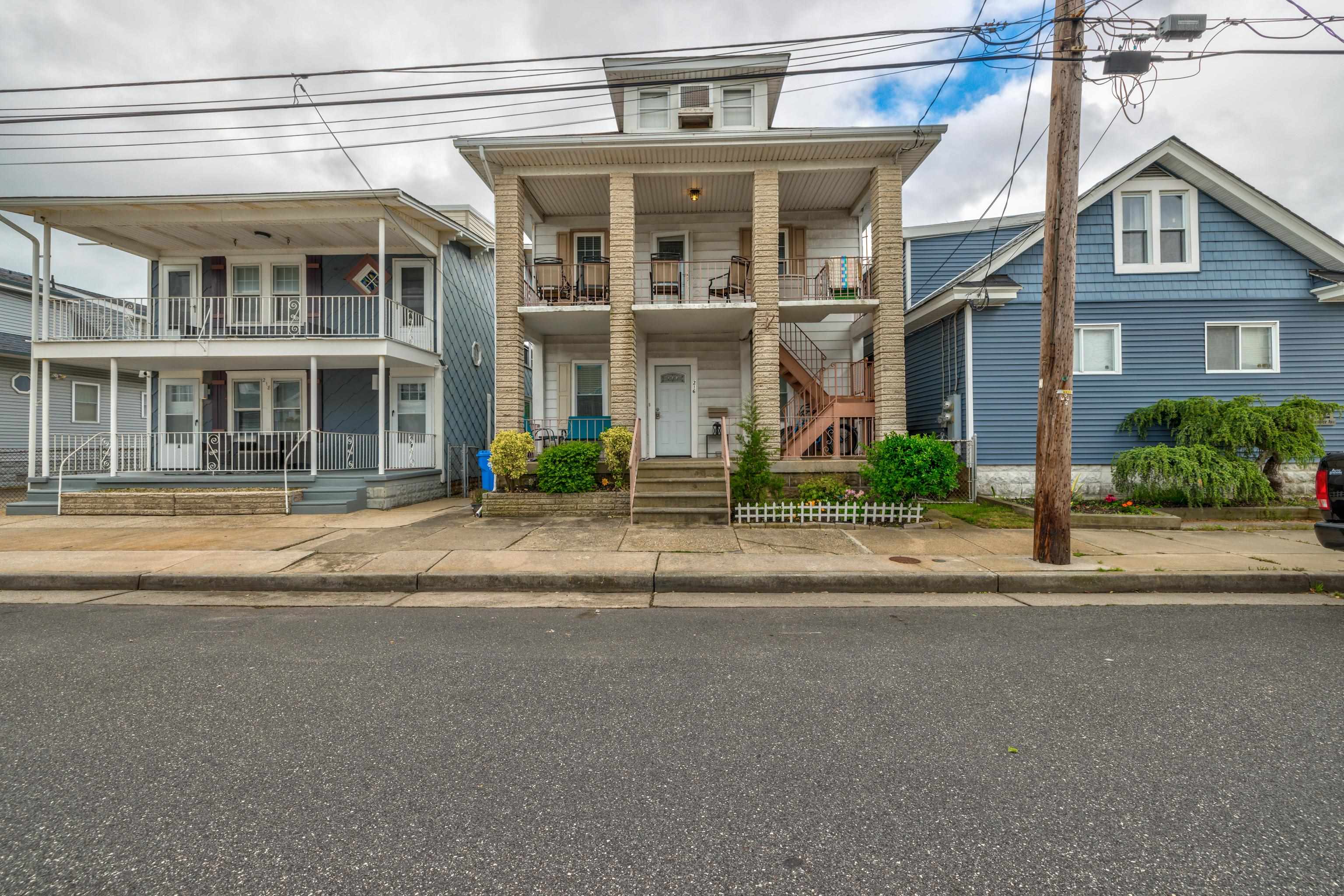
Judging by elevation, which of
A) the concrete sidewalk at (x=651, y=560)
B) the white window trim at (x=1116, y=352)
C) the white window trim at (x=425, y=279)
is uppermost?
the white window trim at (x=425, y=279)

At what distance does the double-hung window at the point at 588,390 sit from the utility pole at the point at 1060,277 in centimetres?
957

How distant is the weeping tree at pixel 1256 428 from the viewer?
10.5m

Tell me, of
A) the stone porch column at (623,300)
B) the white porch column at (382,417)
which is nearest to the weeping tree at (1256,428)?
the stone porch column at (623,300)

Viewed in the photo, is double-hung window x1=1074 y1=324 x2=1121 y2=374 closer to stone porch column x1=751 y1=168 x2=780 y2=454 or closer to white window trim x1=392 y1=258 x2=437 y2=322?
stone porch column x1=751 y1=168 x2=780 y2=454

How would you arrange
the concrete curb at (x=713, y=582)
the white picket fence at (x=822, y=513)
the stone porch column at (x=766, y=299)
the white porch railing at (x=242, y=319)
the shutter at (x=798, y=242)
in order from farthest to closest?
the shutter at (x=798, y=242)
the white porch railing at (x=242, y=319)
the stone porch column at (x=766, y=299)
the white picket fence at (x=822, y=513)
the concrete curb at (x=713, y=582)

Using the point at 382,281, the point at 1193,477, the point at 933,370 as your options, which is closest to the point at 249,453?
the point at 382,281

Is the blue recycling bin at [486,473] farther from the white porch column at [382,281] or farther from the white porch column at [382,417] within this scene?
the white porch column at [382,281]

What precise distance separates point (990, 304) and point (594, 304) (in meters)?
8.16

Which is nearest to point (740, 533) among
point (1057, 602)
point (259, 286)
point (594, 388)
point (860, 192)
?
point (1057, 602)

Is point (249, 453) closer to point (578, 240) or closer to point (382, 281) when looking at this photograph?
point (382, 281)

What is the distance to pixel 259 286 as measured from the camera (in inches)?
593

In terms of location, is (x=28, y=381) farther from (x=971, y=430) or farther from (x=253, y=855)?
(x=971, y=430)

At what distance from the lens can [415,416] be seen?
1532 cm

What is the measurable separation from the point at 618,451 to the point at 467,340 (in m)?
8.19
